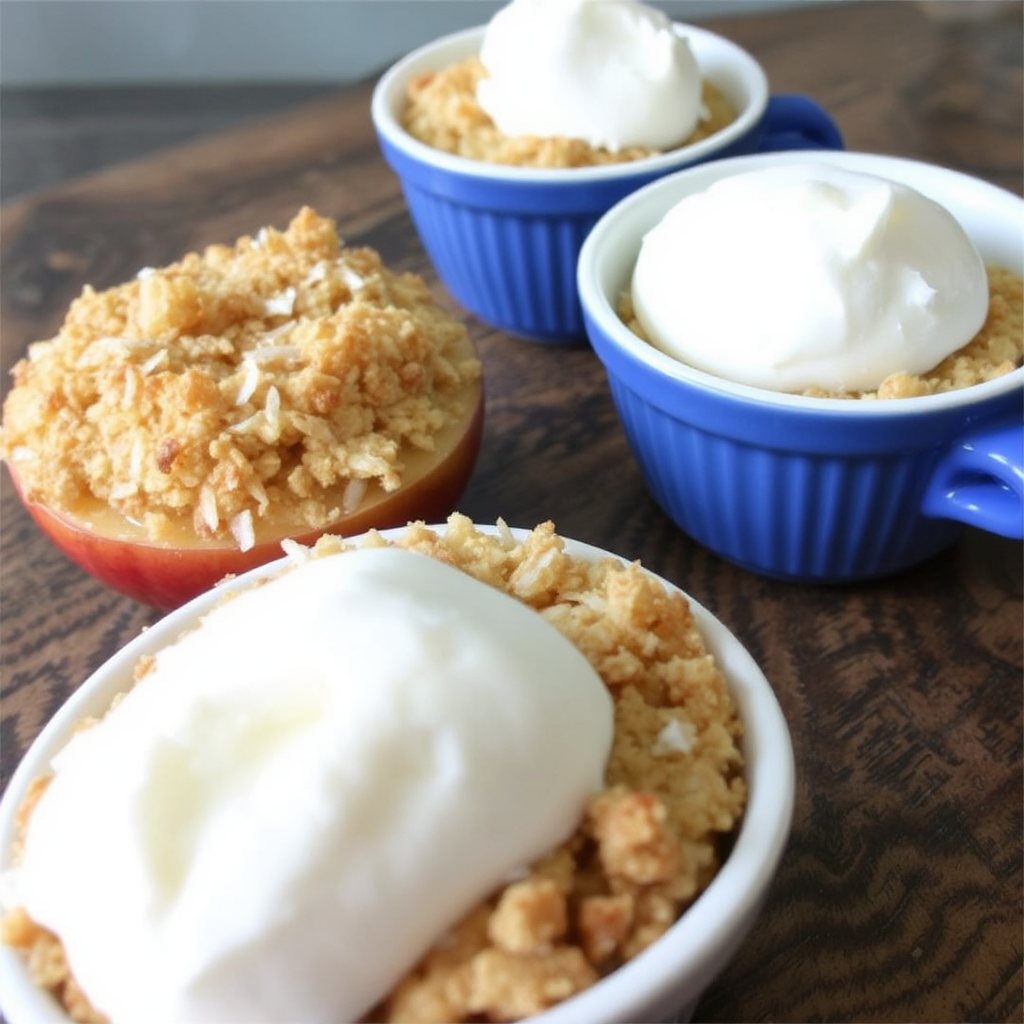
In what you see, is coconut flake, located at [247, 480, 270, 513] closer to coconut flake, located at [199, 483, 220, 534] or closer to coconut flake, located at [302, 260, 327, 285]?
coconut flake, located at [199, 483, 220, 534]

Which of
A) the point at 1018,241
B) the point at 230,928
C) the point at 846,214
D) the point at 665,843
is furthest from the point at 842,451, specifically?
the point at 230,928

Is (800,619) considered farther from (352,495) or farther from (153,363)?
(153,363)

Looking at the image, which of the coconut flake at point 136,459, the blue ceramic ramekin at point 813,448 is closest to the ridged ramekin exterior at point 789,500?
the blue ceramic ramekin at point 813,448

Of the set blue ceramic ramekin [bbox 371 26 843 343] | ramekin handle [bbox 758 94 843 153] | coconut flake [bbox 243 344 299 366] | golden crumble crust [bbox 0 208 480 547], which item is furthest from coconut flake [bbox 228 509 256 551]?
ramekin handle [bbox 758 94 843 153]

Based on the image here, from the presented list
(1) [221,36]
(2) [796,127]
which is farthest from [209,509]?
(1) [221,36]

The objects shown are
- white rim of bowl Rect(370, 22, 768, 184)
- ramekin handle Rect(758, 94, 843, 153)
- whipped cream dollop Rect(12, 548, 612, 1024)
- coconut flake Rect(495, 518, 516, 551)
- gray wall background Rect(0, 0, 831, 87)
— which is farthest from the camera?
gray wall background Rect(0, 0, 831, 87)

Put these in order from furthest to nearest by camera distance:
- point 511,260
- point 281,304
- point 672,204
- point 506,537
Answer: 1. point 511,260
2. point 672,204
3. point 281,304
4. point 506,537
